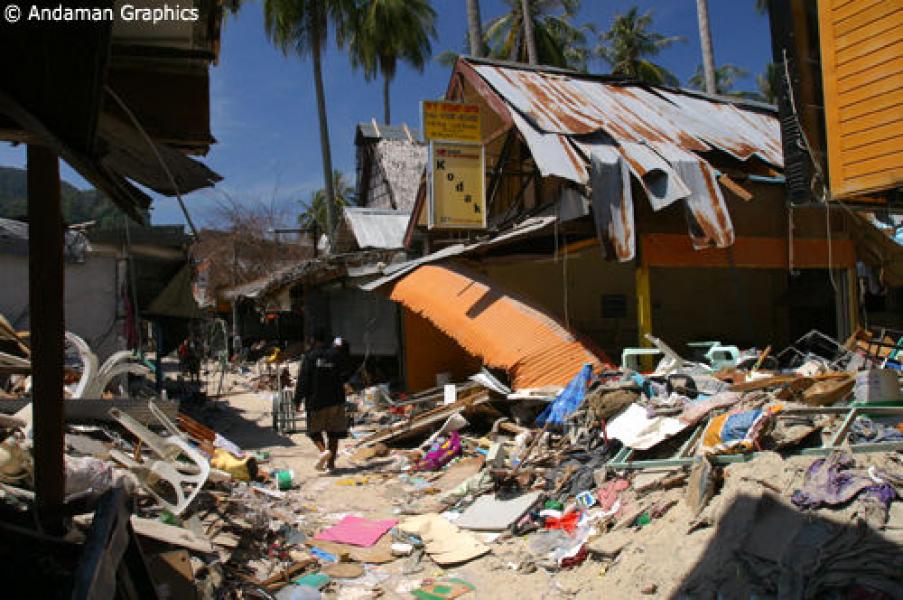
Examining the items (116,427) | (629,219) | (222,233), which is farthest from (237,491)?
(222,233)

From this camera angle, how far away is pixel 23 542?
2.76m

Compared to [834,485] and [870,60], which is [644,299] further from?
[834,485]

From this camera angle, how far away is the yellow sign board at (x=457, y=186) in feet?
34.5

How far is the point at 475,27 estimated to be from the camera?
19266mm

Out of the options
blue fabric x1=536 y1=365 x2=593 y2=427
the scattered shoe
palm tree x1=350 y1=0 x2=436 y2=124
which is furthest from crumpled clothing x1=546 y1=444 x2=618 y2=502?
palm tree x1=350 y1=0 x2=436 y2=124

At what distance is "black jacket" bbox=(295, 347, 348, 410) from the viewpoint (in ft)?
27.3

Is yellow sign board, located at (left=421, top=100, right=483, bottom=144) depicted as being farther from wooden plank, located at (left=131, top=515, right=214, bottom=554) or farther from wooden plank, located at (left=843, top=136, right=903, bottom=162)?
wooden plank, located at (left=131, top=515, right=214, bottom=554)

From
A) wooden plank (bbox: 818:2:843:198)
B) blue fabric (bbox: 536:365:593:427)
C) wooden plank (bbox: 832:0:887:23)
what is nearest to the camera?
wooden plank (bbox: 832:0:887:23)

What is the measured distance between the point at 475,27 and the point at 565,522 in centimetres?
1703

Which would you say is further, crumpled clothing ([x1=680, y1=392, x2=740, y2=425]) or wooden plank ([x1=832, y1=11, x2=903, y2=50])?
crumpled clothing ([x1=680, y1=392, x2=740, y2=425])

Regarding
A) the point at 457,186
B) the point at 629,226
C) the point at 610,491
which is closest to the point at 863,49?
the point at 629,226

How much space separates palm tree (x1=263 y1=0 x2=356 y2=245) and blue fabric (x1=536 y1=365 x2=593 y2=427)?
63.9 ft

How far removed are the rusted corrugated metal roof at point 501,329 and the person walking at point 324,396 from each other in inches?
76.3

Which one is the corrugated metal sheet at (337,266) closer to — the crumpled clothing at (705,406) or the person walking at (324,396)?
the person walking at (324,396)
